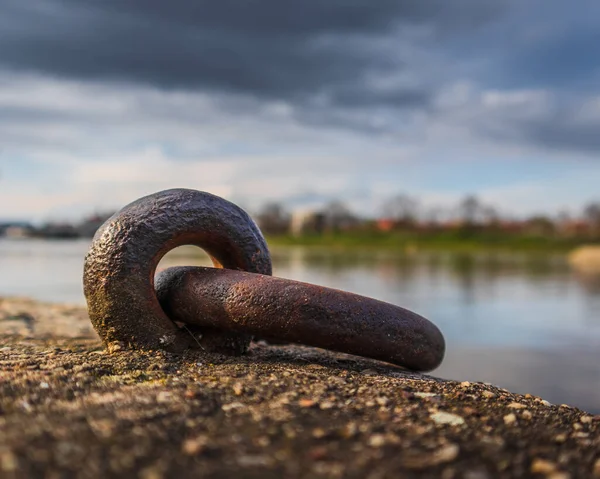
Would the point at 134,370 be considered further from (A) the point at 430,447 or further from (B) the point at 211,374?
(A) the point at 430,447

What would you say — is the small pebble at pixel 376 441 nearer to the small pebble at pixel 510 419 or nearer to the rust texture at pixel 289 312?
the small pebble at pixel 510 419

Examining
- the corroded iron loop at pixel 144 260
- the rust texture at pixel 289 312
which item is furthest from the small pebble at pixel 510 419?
the corroded iron loop at pixel 144 260

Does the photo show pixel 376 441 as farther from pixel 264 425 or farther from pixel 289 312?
pixel 289 312

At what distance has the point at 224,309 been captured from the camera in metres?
4.66

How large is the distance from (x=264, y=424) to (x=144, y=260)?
206cm

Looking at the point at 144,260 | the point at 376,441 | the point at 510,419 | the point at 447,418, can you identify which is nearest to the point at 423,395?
the point at 447,418

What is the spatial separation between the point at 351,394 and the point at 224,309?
4.39 feet

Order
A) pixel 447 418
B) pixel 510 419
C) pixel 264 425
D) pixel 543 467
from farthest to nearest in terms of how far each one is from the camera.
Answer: pixel 510 419
pixel 447 418
pixel 264 425
pixel 543 467

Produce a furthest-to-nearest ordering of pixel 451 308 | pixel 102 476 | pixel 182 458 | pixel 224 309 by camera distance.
Answer: pixel 451 308 < pixel 224 309 < pixel 182 458 < pixel 102 476

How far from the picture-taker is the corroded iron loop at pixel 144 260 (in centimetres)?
467

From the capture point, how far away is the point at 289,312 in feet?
15.0

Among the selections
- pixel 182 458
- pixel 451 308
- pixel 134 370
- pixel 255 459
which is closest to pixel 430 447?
pixel 255 459

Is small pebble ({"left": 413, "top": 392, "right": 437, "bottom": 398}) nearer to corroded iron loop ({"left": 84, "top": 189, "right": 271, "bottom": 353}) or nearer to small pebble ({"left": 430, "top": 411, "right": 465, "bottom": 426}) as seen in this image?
small pebble ({"left": 430, "top": 411, "right": 465, "bottom": 426})

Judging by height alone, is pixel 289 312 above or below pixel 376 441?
above
